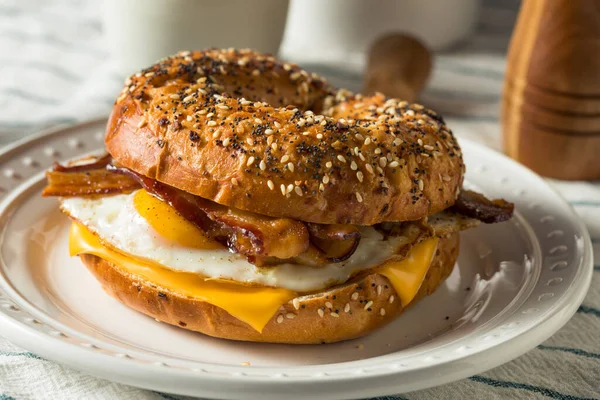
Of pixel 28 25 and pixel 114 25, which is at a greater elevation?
pixel 114 25

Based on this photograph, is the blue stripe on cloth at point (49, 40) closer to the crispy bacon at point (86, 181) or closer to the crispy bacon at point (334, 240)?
the crispy bacon at point (86, 181)

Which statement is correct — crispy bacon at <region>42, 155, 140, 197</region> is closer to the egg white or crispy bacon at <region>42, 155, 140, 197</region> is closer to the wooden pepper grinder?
the egg white

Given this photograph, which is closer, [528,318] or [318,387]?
[318,387]

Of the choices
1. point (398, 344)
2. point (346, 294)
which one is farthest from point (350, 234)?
point (398, 344)

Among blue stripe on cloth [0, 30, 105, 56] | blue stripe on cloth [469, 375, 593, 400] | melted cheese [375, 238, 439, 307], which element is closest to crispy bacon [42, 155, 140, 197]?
melted cheese [375, 238, 439, 307]

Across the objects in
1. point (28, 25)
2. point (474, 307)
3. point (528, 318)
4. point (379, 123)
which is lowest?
point (28, 25)

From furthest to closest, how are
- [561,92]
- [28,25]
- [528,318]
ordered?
1. [28,25]
2. [561,92]
3. [528,318]

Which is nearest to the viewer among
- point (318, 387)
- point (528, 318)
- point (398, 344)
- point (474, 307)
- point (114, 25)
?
point (318, 387)

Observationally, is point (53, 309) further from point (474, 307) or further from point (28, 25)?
point (28, 25)
